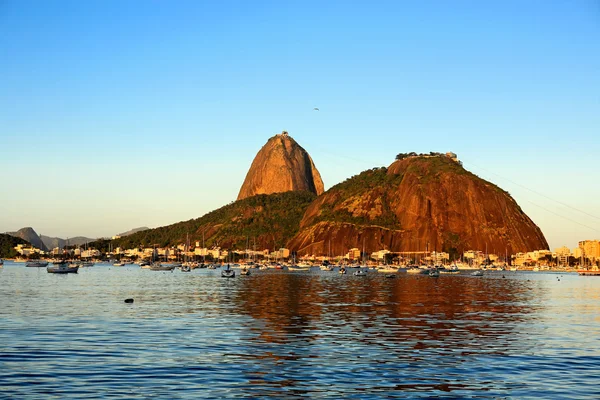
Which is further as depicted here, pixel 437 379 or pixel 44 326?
pixel 44 326

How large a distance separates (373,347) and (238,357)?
8.98 m

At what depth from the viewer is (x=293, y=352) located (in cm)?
4153

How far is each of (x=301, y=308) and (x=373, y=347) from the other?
31882 mm

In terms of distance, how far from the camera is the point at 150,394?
29344 millimetres

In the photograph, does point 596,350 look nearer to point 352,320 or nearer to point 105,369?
point 352,320

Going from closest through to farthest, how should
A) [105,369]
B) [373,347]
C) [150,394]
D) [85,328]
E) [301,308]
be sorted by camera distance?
[150,394] < [105,369] < [373,347] < [85,328] < [301,308]

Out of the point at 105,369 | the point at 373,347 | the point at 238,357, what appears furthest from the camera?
the point at 373,347

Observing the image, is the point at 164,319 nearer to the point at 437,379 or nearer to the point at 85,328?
the point at 85,328

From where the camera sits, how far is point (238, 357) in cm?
3959

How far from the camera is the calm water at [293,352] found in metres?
31.2

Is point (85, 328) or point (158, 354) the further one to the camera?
point (85, 328)

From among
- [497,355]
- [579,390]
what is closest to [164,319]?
[497,355]

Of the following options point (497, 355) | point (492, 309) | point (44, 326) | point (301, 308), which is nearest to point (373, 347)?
point (497, 355)

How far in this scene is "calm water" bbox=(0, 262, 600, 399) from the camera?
31172mm
